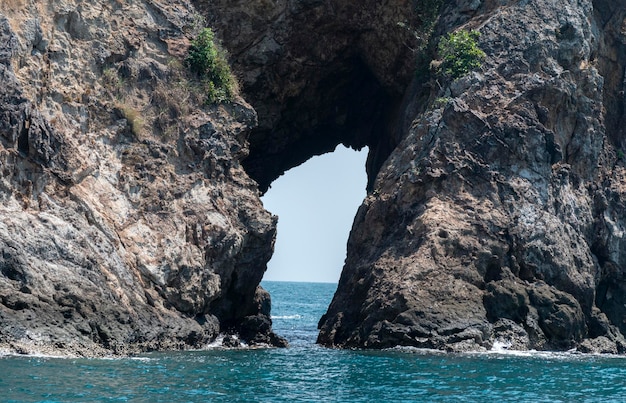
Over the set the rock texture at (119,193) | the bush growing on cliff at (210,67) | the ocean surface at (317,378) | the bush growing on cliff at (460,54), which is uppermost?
the bush growing on cliff at (460,54)

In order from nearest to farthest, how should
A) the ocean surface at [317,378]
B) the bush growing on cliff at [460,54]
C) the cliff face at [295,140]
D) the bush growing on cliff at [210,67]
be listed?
the ocean surface at [317,378] → the cliff face at [295,140] → the bush growing on cliff at [210,67] → the bush growing on cliff at [460,54]

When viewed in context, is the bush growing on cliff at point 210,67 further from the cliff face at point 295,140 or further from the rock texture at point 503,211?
the rock texture at point 503,211

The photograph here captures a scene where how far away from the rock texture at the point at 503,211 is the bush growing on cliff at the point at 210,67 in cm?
744

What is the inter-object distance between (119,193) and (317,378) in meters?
10.9

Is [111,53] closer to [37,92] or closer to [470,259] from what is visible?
[37,92]

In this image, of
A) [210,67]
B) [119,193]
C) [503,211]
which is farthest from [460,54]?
[119,193]

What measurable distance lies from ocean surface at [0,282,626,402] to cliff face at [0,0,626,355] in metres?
2.11

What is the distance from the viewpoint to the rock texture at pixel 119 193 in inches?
1294

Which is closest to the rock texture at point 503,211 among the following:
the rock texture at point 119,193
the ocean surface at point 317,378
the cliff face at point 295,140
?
the cliff face at point 295,140

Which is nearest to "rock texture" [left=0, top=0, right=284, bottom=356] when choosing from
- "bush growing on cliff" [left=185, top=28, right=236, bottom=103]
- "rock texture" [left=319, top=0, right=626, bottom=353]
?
"bush growing on cliff" [left=185, top=28, right=236, bottom=103]

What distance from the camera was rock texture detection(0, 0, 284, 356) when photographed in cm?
3288

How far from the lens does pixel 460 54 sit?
46000 mm

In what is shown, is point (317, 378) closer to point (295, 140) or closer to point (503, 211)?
point (503, 211)

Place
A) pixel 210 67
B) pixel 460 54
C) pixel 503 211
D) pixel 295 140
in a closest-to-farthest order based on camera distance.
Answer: pixel 503 211, pixel 210 67, pixel 460 54, pixel 295 140
